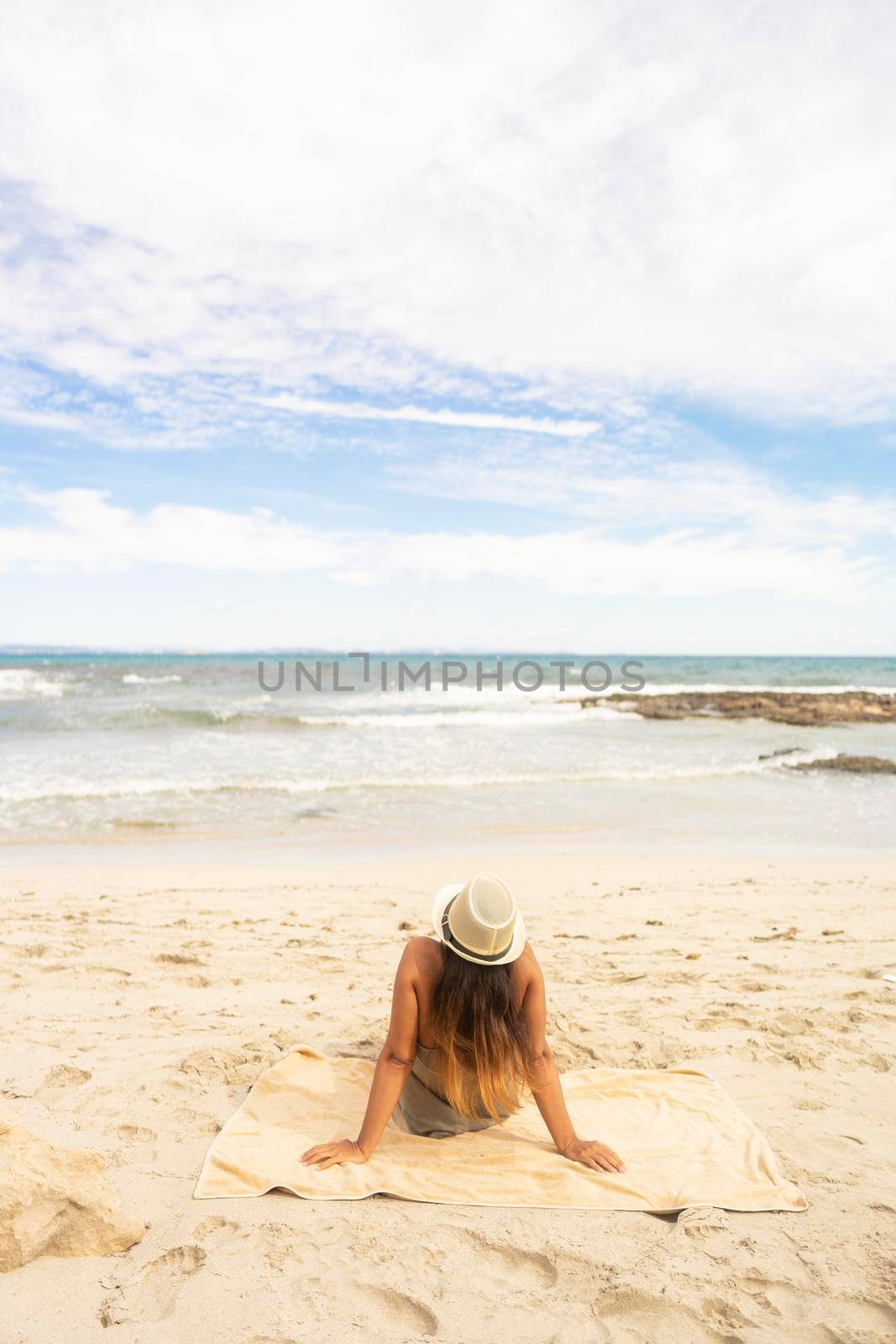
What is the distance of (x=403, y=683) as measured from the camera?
4456cm

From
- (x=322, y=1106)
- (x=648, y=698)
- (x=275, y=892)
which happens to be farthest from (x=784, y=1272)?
(x=648, y=698)

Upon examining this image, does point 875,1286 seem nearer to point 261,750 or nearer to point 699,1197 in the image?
point 699,1197

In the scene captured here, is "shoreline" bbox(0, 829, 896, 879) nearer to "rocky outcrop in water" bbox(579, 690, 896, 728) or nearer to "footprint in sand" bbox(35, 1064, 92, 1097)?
"footprint in sand" bbox(35, 1064, 92, 1097)

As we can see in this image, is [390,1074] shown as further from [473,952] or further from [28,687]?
[28,687]

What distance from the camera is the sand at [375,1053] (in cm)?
234

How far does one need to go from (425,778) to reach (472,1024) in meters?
10.6

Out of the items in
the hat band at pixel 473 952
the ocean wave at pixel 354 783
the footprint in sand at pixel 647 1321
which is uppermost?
the hat band at pixel 473 952

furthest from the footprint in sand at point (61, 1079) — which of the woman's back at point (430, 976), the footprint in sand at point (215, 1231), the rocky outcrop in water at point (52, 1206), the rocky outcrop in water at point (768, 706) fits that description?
the rocky outcrop in water at point (768, 706)

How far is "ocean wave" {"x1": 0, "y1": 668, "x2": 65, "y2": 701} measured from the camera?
3006 centimetres

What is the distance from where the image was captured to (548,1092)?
313cm

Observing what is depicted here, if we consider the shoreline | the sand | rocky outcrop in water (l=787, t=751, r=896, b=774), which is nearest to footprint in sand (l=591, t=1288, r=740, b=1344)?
the sand

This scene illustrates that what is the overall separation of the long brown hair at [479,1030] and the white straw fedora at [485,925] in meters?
0.09

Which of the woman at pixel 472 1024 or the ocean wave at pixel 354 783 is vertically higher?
the woman at pixel 472 1024

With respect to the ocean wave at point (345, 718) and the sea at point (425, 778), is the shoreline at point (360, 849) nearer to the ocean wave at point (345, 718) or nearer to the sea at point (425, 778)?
the sea at point (425, 778)
